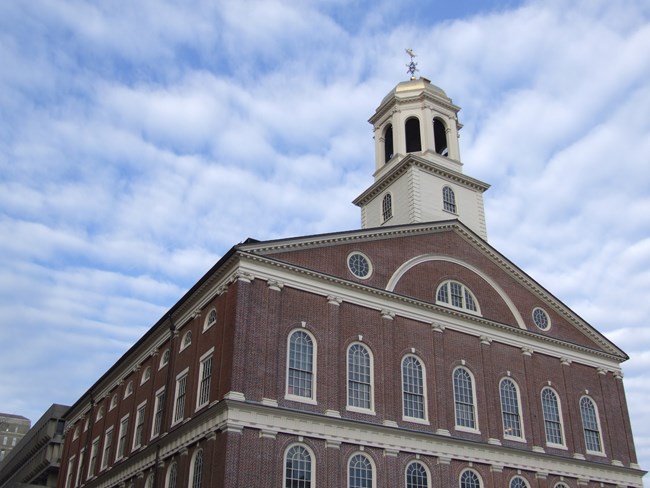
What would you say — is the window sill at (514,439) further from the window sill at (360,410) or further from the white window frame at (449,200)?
the white window frame at (449,200)

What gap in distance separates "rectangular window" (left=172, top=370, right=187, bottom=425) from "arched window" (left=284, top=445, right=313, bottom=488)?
684 centimetres

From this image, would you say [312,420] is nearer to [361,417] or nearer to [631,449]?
[361,417]

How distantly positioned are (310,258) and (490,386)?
11287 mm

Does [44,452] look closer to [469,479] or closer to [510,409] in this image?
[469,479]

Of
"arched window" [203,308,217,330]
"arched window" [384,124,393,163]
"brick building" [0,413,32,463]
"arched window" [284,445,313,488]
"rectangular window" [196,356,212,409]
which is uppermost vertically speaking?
"brick building" [0,413,32,463]

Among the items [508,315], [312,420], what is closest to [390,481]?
[312,420]

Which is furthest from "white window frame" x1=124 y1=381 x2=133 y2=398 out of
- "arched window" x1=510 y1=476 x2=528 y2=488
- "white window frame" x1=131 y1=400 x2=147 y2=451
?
"arched window" x1=510 y1=476 x2=528 y2=488

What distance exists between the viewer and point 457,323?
36875 millimetres

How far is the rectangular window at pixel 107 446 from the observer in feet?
141

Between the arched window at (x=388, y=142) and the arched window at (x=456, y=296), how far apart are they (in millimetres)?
13534

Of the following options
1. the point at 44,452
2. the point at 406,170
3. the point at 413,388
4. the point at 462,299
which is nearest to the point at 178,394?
the point at 413,388

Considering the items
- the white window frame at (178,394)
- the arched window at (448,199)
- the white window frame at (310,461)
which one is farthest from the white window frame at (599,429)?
the white window frame at (178,394)

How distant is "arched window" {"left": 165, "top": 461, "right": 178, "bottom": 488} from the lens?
106 feet

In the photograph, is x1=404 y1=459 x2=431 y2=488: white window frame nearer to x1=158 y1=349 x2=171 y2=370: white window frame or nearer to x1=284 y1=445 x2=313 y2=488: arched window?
x1=284 y1=445 x2=313 y2=488: arched window
